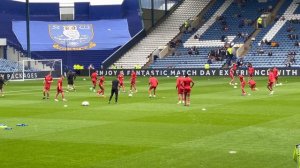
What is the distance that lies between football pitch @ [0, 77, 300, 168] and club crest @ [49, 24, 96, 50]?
1903 inches

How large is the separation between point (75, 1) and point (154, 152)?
73.8 meters

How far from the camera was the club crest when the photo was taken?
85.9 metres

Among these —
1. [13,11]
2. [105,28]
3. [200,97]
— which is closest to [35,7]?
[13,11]

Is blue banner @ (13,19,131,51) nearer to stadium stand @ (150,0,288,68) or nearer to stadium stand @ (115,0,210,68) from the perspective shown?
stadium stand @ (115,0,210,68)

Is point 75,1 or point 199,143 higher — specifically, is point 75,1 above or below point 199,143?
above

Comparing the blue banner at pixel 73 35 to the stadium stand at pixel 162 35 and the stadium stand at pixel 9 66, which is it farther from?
the stadium stand at pixel 9 66

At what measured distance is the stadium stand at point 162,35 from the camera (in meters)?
84.1

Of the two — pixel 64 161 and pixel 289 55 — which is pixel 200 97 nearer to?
pixel 64 161

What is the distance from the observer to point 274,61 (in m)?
74.7

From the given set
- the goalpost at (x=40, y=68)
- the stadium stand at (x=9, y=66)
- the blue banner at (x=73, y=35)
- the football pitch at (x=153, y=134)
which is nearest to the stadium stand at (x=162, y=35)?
the blue banner at (x=73, y=35)

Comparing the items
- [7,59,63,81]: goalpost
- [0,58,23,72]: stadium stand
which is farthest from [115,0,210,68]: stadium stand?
[0,58,23,72]: stadium stand

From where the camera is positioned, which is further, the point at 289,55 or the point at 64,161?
the point at 289,55

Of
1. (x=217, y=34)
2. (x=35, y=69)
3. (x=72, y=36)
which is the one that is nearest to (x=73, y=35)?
(x=72, y=36)

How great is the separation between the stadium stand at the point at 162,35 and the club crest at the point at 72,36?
549cm
